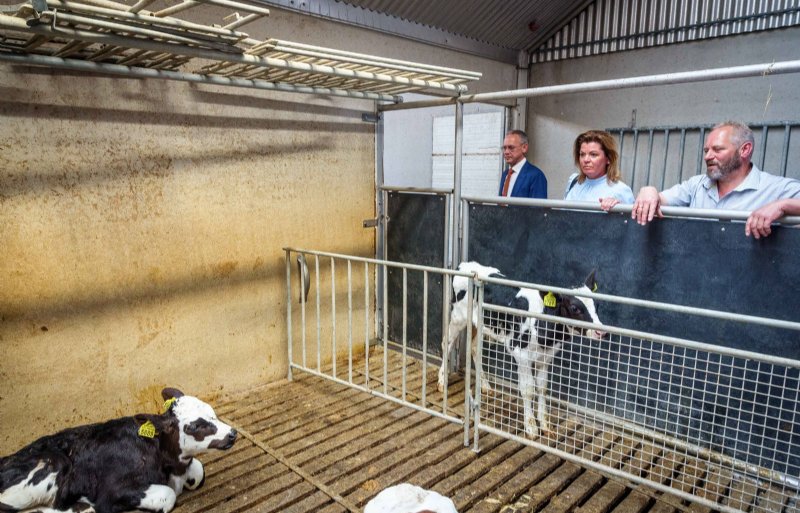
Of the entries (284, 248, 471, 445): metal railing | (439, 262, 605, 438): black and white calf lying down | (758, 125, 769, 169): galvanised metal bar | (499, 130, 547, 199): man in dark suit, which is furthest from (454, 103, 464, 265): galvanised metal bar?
(758, 125, 769, 169): galvanised metal bar

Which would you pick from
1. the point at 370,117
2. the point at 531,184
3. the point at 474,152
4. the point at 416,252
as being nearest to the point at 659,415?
the point at 531,184

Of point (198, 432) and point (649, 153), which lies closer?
point (198, 432)

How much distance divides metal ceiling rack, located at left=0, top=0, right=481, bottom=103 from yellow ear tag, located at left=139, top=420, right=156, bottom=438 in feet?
5.85

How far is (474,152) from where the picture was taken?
22.7 feet

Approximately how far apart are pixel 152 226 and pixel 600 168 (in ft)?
10.1

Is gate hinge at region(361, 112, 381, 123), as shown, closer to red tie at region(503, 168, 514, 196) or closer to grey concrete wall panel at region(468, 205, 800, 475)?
red tie at region(503, 168, 514, 196)

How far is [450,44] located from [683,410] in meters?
4.35

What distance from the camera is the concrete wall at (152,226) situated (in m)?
3.03

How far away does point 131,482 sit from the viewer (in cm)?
246

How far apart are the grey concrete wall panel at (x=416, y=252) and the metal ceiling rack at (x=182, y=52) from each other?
97 centimetres

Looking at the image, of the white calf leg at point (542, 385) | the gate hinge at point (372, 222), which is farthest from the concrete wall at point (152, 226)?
the white calf leg at point (542, 385)

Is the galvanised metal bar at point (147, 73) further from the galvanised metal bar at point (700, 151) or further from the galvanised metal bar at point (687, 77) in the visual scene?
the galvanised metal bar at point (700, 151)

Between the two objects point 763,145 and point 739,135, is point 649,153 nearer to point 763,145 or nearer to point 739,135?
point 763,145

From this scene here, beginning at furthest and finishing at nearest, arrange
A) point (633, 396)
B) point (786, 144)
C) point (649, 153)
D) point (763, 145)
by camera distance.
A: point (649, 153) < point (763, 145) < point (786, 144) < point (633, 396)
